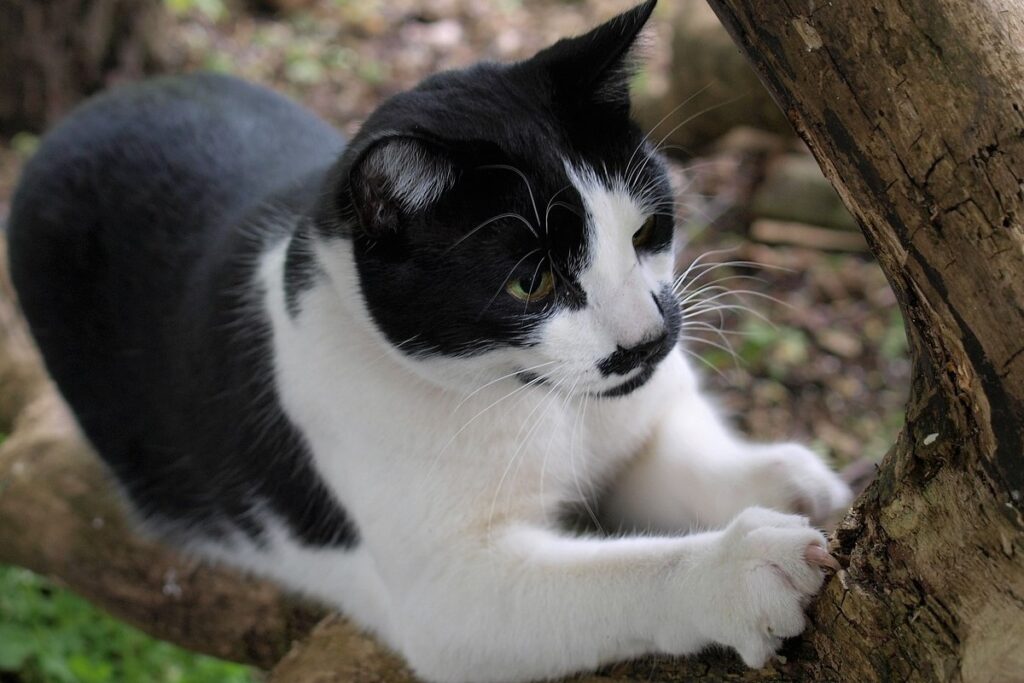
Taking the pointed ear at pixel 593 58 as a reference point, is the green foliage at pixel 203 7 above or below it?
below

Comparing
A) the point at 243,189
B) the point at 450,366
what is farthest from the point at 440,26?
the point at 450,366

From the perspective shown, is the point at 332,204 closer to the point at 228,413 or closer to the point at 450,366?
the point at 450,366

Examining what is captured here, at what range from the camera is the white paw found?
73.2 inches

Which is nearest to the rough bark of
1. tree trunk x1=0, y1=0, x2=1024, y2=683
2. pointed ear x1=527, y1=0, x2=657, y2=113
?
tree trunk x1=0, y1=0, x2=1024, y2=683

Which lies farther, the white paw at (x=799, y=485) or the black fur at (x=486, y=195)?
the white paw at (x=799, y=485)

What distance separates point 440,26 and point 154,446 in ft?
14.0

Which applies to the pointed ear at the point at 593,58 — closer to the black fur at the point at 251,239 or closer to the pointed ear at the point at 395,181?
the black fur at the point at 251,239

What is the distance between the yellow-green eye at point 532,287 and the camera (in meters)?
1.54

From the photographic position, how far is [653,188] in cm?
173

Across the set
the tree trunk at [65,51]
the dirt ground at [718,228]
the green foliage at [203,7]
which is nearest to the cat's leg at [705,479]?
the dirt ground at [718,228]

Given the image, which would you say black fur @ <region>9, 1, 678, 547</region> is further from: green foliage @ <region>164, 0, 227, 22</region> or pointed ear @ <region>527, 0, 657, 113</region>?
green foliage @ <region>164, 0, 227, 22</region>

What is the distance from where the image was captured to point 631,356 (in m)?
1.54

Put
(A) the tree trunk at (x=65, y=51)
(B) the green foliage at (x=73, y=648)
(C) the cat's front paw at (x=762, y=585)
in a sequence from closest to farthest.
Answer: (C) the cat's front paw at (x=762, y=585), (B) the green foliage at (x=73, y=648), (A) the tree trunk at (x=65, y=51)

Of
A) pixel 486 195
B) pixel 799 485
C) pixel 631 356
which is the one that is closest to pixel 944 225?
pixel 631 356
